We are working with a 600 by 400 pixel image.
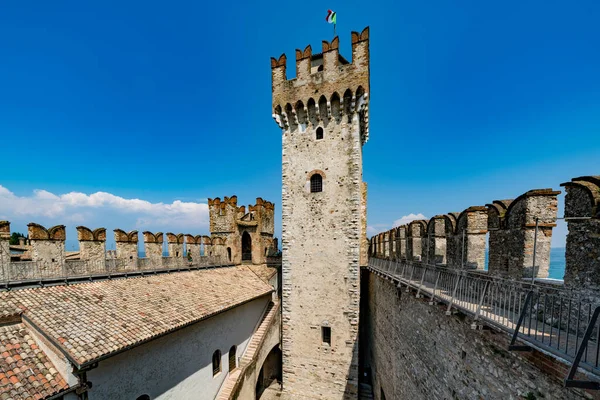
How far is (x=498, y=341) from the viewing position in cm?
443

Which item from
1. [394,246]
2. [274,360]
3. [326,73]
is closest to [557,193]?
[394,246]

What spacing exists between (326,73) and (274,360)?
20.2 meters

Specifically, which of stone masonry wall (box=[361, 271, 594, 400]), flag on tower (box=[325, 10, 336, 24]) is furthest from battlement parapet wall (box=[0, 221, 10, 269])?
flag on tower (box=[325, 10, 336, 24])

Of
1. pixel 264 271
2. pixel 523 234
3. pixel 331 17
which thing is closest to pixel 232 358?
pixel 264 271

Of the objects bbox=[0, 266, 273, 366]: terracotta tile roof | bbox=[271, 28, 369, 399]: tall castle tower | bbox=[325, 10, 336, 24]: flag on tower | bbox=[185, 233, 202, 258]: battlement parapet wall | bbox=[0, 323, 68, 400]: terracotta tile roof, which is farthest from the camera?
bbox=[185, 233, 202, 258]: battlement parapet wall

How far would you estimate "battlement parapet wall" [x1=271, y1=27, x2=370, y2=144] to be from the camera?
45.5 feet

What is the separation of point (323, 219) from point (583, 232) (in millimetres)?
10709

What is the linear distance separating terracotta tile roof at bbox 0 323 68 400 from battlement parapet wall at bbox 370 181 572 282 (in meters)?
11.0

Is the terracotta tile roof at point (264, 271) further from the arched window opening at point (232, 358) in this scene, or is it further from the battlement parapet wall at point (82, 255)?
the battlement parapet wall at point (82, 255)

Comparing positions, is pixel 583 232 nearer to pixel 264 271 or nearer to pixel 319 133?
pixel 319 133

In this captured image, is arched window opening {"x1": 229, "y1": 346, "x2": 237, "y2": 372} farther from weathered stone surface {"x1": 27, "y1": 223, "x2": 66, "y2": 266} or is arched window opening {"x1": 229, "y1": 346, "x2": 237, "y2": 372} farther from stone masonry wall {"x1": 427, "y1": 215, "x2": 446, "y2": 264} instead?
stone masonry wall {"x1": 427, "y1": 215, "x2": 446, "y2": 264}

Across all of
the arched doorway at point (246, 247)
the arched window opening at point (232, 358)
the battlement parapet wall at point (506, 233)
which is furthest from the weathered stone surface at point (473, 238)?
the arched doorway at point (246, 247)

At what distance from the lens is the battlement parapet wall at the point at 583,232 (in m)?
3.91

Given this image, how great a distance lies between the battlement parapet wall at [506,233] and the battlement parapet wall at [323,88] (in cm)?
844
